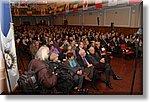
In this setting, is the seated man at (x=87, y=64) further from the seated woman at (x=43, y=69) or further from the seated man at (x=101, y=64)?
the seated woman at (x=43, y=69)

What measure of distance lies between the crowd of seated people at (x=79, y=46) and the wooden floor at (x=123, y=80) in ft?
0.16

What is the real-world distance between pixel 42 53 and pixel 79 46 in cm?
43

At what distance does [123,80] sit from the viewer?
7.82ft

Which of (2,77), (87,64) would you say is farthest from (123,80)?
(2,77)

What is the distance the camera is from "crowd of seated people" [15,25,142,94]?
2342mm

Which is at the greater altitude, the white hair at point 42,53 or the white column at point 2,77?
the white hair at point 42,53

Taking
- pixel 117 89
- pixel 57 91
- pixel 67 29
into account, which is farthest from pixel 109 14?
pixel 57 91

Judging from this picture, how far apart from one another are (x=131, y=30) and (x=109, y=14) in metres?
0.30

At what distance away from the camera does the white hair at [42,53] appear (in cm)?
237

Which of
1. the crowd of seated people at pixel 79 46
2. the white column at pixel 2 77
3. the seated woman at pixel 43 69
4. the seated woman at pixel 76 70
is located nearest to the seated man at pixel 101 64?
the crowd of seated people at pixel 79 46

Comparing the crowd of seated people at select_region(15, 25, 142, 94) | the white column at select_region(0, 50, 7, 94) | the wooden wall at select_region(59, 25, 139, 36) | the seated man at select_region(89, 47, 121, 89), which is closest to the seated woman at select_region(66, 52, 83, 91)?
the crowd of seated people at select_region(15, 25, 142, 94)

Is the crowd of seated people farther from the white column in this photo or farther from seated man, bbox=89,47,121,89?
the white column

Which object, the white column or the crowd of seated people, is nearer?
Answer: the crowd of seated people

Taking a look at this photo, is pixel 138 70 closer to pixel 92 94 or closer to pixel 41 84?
pixel 92 94
